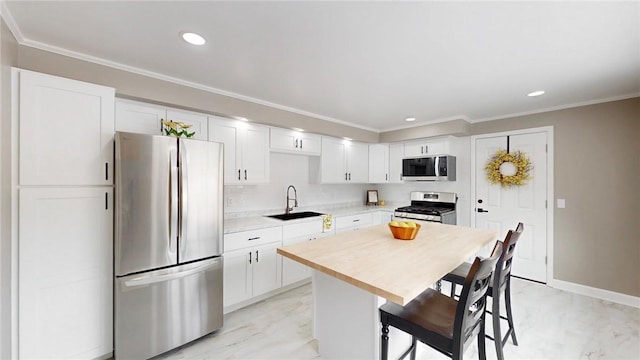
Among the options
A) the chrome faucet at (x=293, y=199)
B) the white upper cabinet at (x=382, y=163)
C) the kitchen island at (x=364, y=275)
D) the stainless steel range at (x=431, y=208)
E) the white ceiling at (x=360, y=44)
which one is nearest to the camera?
the kitchen island at (x=364, y=275)

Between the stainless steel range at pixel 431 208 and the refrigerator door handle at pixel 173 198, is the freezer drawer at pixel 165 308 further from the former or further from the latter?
→ the stainless steel range at pixel 431 208

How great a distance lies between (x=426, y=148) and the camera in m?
4.20

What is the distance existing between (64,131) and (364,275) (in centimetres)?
219

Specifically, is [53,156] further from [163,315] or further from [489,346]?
[489,346]

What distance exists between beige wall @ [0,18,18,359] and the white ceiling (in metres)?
0.21

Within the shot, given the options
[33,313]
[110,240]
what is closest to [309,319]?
[110,240]

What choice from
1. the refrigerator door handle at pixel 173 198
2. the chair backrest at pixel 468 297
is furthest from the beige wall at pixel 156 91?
the chair backrest at pixel 468 297

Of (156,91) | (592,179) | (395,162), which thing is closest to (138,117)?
(156,91)

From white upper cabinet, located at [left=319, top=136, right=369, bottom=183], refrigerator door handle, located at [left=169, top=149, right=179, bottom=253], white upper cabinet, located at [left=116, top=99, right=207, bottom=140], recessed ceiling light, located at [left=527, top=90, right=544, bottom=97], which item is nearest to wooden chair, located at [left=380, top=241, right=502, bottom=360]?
refrigerator door handle, located at [left=169, top=149, right=179, bottom=253]

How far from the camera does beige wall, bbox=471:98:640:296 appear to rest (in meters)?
2.76

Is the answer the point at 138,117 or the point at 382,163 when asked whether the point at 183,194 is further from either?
the point at 382,163

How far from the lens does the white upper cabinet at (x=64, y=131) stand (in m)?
1.59

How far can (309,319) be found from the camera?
2520 mm

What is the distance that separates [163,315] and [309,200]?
250cm
